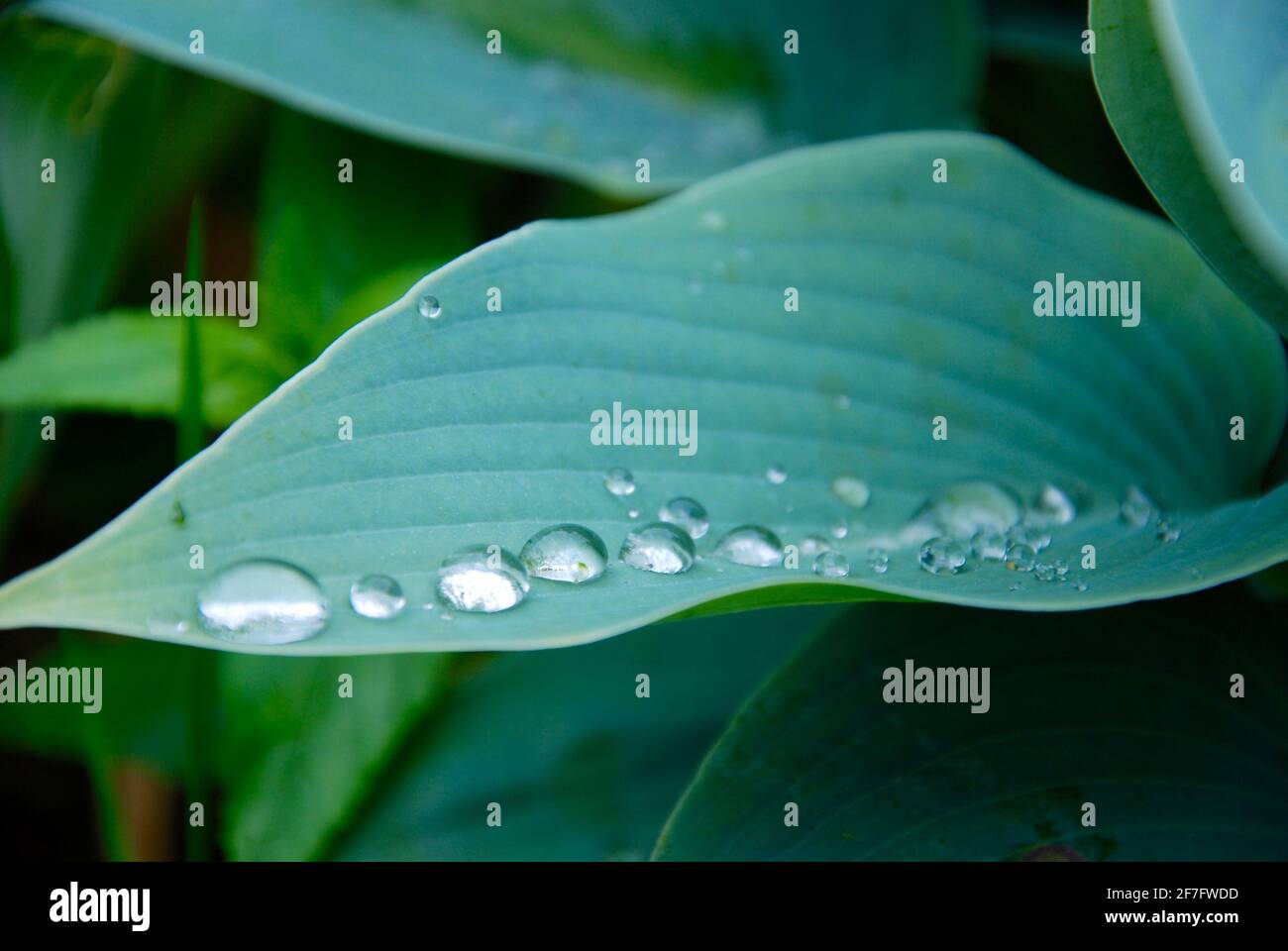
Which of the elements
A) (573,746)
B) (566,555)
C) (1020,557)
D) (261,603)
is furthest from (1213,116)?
(573,746)

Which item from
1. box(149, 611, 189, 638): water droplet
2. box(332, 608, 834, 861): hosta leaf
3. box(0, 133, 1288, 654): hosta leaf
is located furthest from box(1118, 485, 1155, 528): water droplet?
box(149, 611, 189, 638): water droplet

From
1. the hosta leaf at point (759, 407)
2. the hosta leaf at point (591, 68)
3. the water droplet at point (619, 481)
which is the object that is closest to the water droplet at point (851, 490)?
the hosta leaf at point (759, 407)

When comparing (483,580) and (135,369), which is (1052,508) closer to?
(483,580)

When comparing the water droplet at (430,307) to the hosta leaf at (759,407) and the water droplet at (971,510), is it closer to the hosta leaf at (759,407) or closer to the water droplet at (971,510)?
the hosta leaf at (759,407)

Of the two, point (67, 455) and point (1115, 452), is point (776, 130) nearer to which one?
point (1115, 452)

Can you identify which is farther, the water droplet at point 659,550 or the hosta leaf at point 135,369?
the hosta leaf at point 135,369
